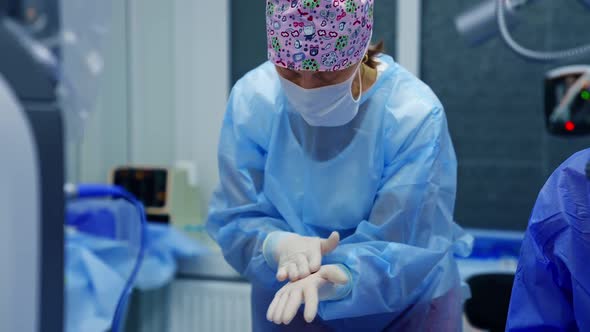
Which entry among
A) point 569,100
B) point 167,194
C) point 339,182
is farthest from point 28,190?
point 167,194

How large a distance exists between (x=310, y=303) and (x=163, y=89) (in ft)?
5.80

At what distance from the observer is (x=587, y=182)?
866 mm

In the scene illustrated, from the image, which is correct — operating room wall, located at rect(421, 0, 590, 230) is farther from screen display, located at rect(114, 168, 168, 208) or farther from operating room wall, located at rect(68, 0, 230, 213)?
screen display, located at rect(114, 168, 168, 208)

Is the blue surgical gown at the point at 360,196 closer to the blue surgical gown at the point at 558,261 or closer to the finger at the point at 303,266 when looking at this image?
the finger at the point at 303,266

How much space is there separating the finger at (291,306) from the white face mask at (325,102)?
0.32m

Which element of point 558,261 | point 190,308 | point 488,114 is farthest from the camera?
point 190,308

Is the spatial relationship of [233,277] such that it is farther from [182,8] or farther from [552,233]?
[552,233]

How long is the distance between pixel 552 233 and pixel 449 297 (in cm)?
35

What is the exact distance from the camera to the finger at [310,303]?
2.87 feet

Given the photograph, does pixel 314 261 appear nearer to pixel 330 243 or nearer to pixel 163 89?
pixel 330 243

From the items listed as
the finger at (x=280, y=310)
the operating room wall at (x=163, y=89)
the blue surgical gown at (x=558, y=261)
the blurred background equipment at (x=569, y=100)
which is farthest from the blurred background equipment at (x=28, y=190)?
the operating room wall at (x=163, y=89)

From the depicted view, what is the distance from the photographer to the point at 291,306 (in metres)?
0.89

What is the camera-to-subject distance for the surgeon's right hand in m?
0.95

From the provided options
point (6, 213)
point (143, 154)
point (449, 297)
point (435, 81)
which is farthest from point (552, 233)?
point (143, 154)
